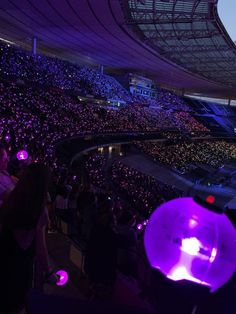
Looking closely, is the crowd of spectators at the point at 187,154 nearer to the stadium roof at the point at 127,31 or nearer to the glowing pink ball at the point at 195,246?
the stadium roof at the point at 127,31

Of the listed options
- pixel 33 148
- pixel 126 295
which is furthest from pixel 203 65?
pixel 126 295

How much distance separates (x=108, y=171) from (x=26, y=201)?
18.8 metres

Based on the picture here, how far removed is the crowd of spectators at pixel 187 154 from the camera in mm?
32125

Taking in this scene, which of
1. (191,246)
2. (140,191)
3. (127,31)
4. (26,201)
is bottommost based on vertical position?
(140,191)

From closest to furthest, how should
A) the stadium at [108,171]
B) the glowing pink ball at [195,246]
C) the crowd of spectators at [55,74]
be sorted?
the glowing pink ball at [195,246] → the stadium at [108,171] → the crowd of spectators at [55,74]

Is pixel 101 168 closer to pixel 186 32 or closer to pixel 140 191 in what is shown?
pixel 140 191

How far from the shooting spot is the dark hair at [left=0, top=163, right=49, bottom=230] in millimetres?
2398

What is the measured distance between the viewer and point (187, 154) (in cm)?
3653

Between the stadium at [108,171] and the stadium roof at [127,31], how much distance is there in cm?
12

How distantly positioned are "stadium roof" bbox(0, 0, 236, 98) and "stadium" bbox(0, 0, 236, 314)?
0.40 ft

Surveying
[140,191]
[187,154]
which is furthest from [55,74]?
[140,191]

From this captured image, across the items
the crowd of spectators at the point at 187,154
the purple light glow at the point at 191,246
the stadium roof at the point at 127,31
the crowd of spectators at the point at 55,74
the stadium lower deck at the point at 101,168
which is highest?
the stadium roof at the point at 127,31

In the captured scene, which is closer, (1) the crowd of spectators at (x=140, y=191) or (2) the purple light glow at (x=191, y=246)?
(2) the purple light glow at (x=191, y=246)

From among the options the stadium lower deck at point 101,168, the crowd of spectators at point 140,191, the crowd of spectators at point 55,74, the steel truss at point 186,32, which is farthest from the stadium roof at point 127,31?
the crowd of spectators at point 140,191
